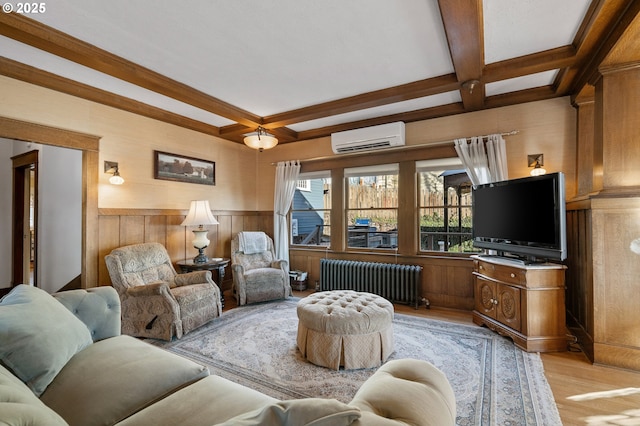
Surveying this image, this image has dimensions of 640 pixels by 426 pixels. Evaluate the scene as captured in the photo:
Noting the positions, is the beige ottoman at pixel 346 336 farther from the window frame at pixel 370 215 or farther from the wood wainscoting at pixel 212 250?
the window frame at pixel 370 215

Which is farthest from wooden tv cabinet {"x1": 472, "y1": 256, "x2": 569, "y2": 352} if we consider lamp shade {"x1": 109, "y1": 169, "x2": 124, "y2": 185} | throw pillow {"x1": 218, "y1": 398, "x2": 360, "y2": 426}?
lamp shade {"x1": 109, "y1": 169, "x2": 124, "y2": 185}

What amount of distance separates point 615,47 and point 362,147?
2791 millimetres

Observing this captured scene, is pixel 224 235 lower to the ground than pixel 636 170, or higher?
lower

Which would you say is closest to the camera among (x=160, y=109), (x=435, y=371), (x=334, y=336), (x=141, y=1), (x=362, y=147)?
(x=435, y=371)

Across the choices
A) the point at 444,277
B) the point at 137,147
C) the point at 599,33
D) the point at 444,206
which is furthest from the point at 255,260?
the point at 599,33

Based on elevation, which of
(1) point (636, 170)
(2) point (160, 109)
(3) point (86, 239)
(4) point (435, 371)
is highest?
(2) point (160, 109)

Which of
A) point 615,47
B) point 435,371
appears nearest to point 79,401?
point 435,371

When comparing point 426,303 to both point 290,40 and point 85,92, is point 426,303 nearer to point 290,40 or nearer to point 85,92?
point 290,40

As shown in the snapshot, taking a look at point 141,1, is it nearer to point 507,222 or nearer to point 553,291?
point 507,222

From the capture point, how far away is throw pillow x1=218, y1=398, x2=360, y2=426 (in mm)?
699

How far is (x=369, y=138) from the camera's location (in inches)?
175

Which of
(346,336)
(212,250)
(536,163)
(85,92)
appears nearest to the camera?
(346,336)

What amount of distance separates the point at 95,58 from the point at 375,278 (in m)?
3.98

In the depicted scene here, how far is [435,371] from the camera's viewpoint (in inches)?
45.6
